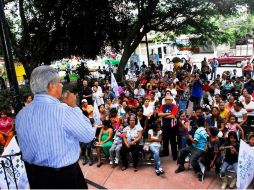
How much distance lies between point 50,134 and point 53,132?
0.08 ft

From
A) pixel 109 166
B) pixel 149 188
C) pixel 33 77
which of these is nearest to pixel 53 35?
pixel 109 166

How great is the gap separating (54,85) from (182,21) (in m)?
17.0

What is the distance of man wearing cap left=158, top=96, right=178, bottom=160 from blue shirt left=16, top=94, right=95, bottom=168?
19.1 ft

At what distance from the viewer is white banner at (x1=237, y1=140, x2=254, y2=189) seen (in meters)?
5.80

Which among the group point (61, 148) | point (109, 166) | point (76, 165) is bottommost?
point (109, 166)

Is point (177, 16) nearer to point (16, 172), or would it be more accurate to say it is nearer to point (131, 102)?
point (131, 102)

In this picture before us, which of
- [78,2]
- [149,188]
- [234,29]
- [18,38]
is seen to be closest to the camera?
[149,188]

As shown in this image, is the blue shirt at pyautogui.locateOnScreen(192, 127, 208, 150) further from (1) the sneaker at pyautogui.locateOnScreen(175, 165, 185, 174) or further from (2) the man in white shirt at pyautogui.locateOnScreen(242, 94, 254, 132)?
(2) the man in white shirt at pyautogui.locateOnScreen(242, 94, 254, 132)

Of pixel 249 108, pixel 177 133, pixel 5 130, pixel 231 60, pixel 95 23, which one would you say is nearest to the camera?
pixel 177 133

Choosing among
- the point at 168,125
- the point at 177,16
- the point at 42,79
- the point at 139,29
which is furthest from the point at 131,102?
the point at 177,16

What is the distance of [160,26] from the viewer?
19.1 meters

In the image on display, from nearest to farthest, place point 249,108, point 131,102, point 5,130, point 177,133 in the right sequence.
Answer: point 177,133
point 249,108
point 5,130
point 131,102

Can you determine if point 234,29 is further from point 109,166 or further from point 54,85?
point 54,85

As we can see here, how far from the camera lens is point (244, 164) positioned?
19.0 feet
